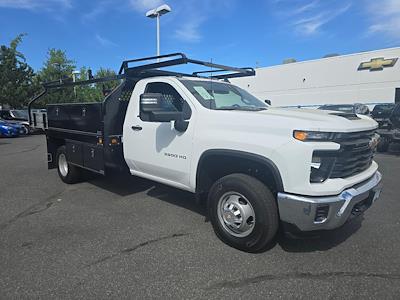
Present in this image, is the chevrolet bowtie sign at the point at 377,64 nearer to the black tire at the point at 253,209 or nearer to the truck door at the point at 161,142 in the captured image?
the truck door at the point at 161,142

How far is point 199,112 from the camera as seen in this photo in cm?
410

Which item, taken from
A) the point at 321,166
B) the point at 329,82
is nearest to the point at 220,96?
the point at 321,166

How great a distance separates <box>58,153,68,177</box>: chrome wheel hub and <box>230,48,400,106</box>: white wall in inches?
1066

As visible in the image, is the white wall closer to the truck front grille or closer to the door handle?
the truck front grille

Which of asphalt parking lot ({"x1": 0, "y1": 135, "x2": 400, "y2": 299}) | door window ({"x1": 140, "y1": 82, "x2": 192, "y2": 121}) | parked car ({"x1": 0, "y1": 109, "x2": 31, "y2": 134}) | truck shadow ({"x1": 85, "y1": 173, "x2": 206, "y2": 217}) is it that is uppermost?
door window ({"x1": 140, "y1": 82, "x2": 192, "y2": 121})

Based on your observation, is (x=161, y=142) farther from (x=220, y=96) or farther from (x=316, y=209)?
(x=316, y=209)

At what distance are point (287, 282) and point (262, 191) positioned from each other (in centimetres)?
91

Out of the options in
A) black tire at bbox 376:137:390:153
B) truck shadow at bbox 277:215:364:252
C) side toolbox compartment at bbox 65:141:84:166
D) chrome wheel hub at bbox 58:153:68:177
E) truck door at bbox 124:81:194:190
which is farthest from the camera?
black tire at bbox 376:137:390:153

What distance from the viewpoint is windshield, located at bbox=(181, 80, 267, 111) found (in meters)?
4.30

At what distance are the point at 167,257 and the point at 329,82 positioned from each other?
1208 inches

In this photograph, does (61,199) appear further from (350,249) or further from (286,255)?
(350,249)

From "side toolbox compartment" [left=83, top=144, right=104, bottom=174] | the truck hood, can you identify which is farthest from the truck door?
the truck hood

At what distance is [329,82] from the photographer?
30.6 metres

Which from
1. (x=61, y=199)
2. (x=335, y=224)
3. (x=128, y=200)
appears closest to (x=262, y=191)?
(x=335, y=224)
